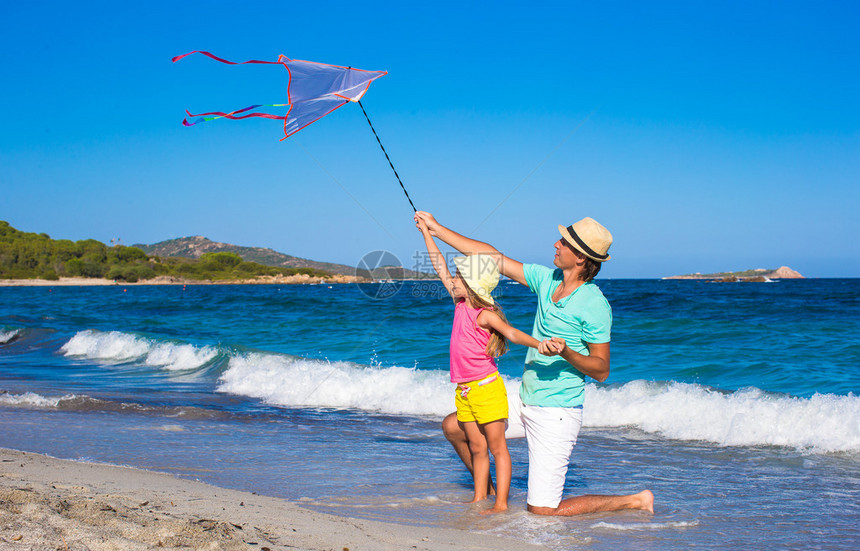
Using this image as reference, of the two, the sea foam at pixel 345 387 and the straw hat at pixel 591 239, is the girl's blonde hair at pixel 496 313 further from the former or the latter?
the sea foam at pixel 345 387

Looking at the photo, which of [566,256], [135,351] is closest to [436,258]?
[566,256]

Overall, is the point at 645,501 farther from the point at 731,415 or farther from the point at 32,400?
the point at 32,400

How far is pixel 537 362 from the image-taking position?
3.71 meters

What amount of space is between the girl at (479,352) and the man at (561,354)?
120mm

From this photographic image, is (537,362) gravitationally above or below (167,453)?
above

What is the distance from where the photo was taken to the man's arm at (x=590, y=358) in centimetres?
324

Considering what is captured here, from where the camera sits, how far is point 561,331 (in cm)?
361

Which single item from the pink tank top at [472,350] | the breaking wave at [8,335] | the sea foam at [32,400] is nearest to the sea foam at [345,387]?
the sea foam at [32,400]

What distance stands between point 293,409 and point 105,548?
579 centimetres

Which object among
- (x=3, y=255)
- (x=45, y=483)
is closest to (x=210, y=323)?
(x=45, y=483)

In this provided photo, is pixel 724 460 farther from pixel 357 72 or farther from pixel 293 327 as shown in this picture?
pixel 293 327

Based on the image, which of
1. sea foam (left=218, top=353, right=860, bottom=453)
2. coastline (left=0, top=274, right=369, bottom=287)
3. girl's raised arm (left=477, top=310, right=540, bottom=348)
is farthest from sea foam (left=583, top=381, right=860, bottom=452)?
coastline (left=0, top=274, right=369, bottom=287)

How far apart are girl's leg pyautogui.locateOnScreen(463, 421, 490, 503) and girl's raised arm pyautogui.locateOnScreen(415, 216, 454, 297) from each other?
35.8 inches

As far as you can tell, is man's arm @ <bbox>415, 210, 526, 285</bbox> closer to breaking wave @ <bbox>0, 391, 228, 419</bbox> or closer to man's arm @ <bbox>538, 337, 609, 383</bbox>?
man's arm @ <bbox>538, 337, 609, 383</bbox>
